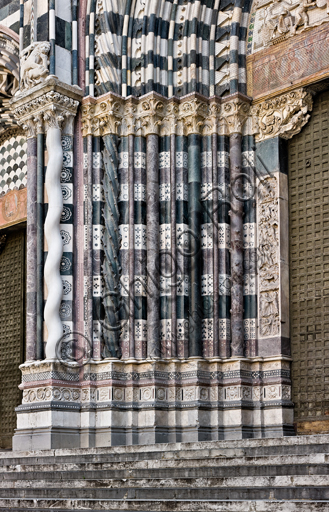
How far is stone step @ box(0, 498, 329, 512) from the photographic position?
6.99 m

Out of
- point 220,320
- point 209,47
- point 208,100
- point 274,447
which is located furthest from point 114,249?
point 274,447

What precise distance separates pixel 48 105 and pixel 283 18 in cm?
397

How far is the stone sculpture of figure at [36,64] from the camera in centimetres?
1334

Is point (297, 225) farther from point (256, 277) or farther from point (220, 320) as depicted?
point (220, 320)

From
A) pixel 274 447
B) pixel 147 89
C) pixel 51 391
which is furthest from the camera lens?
pixel 147 89

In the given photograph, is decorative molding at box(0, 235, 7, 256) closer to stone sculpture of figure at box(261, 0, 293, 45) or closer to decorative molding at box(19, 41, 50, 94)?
decorative molding at box(19, 41, 50, 94)

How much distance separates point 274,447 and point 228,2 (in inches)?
308

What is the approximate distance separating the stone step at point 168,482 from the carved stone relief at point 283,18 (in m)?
7.33

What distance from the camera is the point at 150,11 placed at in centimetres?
1359

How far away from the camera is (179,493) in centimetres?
820

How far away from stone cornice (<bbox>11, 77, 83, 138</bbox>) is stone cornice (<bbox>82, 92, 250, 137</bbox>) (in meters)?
0.25

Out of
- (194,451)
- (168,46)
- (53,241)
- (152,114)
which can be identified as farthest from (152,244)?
(194,451)

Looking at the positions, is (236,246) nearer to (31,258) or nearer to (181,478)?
(31,258)

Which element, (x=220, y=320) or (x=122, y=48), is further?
(x=122, y=48)
